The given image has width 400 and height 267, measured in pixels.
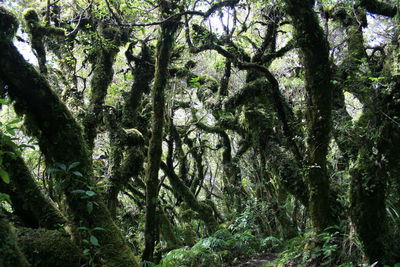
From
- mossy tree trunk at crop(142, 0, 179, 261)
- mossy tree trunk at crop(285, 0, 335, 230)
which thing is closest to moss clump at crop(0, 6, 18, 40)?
mossy tree trunk at crop(142, 0, 179, 261)

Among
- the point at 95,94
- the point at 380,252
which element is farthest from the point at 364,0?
the point at 95,94

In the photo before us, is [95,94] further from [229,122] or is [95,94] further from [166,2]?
[229,122]

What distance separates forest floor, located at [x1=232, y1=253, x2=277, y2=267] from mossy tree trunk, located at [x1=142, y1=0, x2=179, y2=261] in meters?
2.00

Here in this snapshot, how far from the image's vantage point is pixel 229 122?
32.5 ft

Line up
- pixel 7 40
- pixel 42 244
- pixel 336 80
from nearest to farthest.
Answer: pixel 42 244 → pixel 7 40 → pixel 336 80

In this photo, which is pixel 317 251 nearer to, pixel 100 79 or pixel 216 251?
pixel 216 251

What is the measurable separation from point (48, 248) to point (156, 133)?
3369 mm

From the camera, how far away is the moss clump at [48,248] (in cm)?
307

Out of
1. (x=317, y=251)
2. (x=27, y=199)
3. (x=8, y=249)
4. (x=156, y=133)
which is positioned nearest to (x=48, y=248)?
(x=27, y=199)

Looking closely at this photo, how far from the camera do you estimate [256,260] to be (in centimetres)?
705

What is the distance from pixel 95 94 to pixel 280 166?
4.66m

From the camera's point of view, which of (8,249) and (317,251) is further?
(317,251)

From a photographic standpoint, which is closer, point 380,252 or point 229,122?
point 380,252

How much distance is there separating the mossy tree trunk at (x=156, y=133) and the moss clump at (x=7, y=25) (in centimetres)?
282
